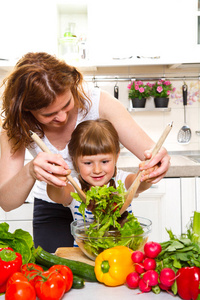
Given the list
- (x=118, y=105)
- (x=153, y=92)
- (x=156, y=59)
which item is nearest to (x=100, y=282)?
(x=118, y=105)

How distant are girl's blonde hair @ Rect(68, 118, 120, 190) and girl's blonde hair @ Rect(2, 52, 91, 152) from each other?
0.42ft

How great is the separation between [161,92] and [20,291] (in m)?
2.21

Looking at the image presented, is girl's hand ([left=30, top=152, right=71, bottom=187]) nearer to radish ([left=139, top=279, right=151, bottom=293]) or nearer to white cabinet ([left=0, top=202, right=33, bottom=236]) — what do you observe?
radish ([left=139, top=279, right=151, bottom=293])

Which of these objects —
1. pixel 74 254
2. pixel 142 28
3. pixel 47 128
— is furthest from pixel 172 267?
pixel 142 28

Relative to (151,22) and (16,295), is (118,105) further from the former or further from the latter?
(151,22)

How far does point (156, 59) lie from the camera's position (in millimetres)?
2547

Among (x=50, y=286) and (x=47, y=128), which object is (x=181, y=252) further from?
(x=47, y=128)

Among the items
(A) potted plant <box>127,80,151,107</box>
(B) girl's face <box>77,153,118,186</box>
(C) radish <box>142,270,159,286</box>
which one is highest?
(A) potted plant <box>127,80,151,107</box>

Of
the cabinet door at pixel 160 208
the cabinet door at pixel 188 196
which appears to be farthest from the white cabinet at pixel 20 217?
the cabinet door at pixel 188 196

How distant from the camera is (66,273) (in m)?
0.91

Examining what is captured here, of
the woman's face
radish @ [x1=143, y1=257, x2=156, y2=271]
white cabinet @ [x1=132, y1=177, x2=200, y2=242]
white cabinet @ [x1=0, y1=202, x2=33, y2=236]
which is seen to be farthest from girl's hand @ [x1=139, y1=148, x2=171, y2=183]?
white cabinet @ [x1=0, y1=202, x2=33, y2=236]

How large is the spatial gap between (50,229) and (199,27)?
5.75 ft

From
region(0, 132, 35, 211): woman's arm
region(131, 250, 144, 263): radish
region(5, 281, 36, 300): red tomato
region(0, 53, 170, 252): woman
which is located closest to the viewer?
region(5, 281, 36, 300): red tomato

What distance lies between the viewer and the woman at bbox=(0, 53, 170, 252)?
1.18 meters
